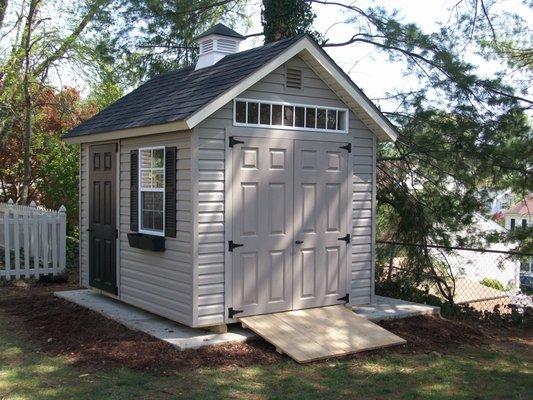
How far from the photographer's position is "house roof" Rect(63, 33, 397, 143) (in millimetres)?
7012

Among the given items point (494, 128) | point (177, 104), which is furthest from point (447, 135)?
point (177, 104)

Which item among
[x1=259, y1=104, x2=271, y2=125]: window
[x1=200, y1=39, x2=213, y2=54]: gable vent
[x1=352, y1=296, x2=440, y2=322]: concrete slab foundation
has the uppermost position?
[x1=200, y1=39, x2=213, y2=54]: gable vent

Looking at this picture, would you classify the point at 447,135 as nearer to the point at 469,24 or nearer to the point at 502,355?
the point at 469,24

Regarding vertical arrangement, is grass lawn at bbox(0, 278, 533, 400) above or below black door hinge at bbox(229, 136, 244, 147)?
below

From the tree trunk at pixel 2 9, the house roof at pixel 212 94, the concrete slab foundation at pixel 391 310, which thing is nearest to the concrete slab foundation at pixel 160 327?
the concrete slab foundation at pixel 391 310

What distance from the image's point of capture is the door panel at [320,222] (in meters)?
7.86

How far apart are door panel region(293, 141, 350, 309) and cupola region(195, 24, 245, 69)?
7.16 ft

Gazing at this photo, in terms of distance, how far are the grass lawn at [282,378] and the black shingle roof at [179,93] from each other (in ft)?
9.22

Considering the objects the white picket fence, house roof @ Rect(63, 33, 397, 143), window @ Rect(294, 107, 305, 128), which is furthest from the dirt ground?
window @ Rect(294, 107, 305, 128)

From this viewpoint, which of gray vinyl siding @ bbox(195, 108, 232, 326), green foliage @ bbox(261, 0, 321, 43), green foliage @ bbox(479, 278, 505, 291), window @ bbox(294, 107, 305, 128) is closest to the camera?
gray vinyl siding @ bbox(195, 108, 232, 326)

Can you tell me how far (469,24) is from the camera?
1103cm

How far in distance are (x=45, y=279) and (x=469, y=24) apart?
29.7ft

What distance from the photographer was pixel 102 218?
898 centimetres

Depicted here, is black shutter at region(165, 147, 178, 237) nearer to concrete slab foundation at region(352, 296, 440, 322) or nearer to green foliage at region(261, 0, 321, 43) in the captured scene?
concrete slab foundation at region(352, 296, 440, 322)
